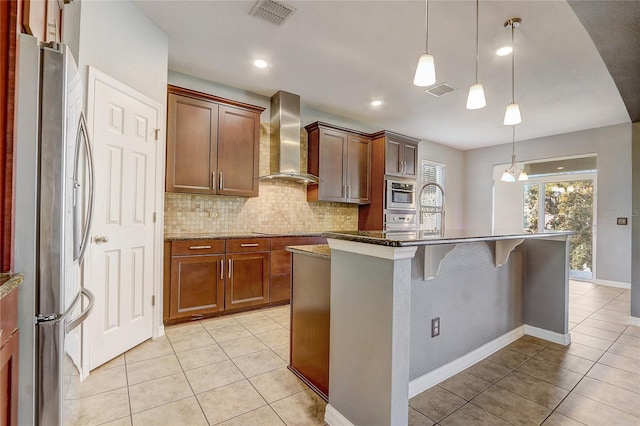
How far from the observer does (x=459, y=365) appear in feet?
7.07

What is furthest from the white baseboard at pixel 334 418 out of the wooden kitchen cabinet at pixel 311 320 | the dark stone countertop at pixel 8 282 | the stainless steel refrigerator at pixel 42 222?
the dark stone countertop at pixel 8 282

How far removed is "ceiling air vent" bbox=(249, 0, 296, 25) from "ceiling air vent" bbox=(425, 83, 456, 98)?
2115 millimetres

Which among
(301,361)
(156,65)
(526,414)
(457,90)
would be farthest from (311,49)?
(526,414)

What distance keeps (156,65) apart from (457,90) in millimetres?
3418

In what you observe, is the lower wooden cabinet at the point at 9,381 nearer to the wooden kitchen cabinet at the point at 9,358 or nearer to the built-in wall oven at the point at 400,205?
the wooden kitchen cabinet at the point at 9,358

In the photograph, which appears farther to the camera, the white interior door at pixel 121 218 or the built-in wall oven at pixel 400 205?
the built-in wall oven at pixel 400 205

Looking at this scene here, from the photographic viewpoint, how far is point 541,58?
118 inches

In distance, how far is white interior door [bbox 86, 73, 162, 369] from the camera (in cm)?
Answer: 214

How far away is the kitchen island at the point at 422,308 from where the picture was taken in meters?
1.32

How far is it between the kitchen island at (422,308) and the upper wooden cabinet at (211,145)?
7.06 ft

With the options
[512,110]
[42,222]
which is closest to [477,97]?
[512,110]

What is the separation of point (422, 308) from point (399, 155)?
3.49 metres

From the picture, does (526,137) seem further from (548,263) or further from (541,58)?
(548,263)

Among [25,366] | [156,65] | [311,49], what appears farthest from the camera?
[311,49]
